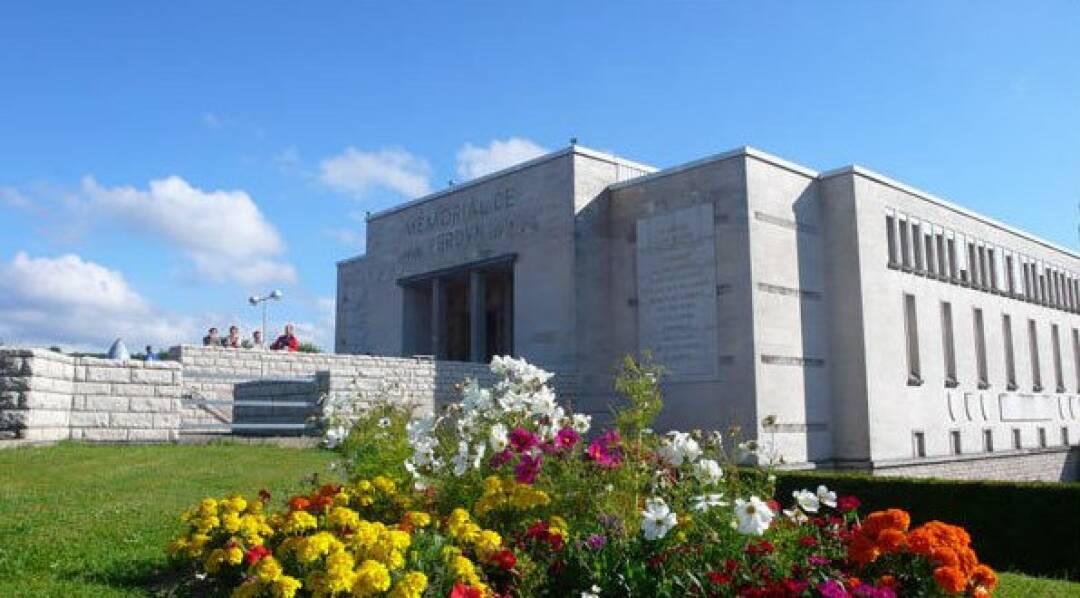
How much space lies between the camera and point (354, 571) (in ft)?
15.7

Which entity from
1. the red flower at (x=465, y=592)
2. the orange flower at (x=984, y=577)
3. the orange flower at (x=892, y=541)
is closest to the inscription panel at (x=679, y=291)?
the orange flower at (x=892, y=541)

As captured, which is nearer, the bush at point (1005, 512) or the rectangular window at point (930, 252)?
the bush at point (1005, 512)

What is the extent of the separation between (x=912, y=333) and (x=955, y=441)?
11.2 feet

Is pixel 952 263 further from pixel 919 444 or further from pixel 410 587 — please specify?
pixel 410 587

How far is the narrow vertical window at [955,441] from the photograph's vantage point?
79.0 feet

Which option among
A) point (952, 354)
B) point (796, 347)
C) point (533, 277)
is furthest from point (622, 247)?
point (952, 354)

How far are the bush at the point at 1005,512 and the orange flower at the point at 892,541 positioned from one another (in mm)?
7745

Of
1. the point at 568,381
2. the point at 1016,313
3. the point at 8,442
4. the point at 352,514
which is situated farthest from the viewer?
the point at 1016,313

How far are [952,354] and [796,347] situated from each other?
7071 mm

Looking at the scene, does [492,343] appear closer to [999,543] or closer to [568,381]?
[568,381]

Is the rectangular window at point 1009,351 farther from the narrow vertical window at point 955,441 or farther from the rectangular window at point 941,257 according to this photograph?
the narrow vertical window at point 955,441

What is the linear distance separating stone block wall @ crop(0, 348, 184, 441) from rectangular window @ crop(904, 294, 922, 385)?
17810 mm

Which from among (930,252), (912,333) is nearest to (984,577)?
(912,333)

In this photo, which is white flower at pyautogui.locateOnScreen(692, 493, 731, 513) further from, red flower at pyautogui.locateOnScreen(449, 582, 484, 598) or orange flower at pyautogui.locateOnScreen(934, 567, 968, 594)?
A: red flower at pyautogui.locateOnScreen(449, 582, 484, 598)
